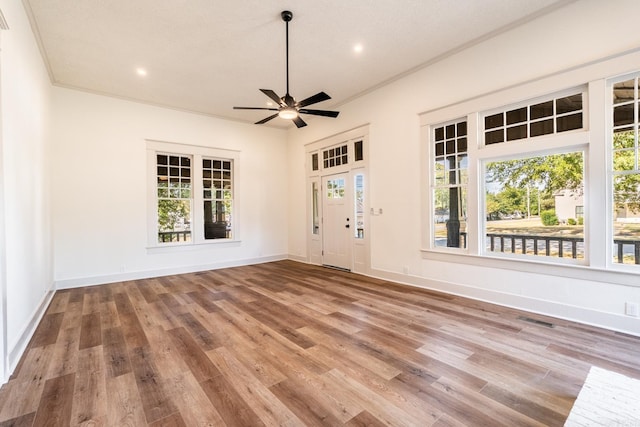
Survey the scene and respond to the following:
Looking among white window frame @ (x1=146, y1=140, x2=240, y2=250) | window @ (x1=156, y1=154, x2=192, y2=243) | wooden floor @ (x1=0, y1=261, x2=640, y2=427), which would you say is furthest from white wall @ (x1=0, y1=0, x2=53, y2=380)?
window @ (x1=156, y1=154, x2=192, y2=243)

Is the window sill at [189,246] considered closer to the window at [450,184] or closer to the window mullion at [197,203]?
the window mullion at [197,203]

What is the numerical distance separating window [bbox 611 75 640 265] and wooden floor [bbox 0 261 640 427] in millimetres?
942

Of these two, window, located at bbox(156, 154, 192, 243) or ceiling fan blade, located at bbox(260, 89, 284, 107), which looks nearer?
ceiling fan blade, located at bbox(260, 89, 284, 107)

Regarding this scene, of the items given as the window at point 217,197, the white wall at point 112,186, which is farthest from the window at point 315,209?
the window at point 217,197

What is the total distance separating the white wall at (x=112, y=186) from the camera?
5.12 metres

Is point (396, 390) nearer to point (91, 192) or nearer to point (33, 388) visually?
point (33, 388)

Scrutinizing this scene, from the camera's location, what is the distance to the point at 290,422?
5.86ft

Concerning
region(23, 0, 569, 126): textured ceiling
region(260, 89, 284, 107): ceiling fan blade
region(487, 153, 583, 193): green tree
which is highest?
region(23, 0, 569, 126): textured ceiling

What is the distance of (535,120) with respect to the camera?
3.64m

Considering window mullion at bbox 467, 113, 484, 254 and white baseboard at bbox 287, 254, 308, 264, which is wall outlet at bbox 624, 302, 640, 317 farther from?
white baseboard at bbox 287, 254, 308, 264

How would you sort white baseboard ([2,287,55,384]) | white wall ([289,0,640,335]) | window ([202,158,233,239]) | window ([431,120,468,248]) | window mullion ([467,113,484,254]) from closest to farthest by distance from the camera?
white baseboard ([2,287,55,384]) → white wall ([289,0,640,335]) → window mullion ([467,113,484,254]) → window ([431,120,468,248]) → window ([202,158,233,239])

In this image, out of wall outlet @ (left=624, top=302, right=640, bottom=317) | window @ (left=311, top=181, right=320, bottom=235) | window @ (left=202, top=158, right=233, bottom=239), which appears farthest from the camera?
window @ (left=311, top=181, right=320, bottom=235)

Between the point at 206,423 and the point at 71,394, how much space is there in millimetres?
1131

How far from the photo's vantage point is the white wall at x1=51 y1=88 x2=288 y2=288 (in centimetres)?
512
